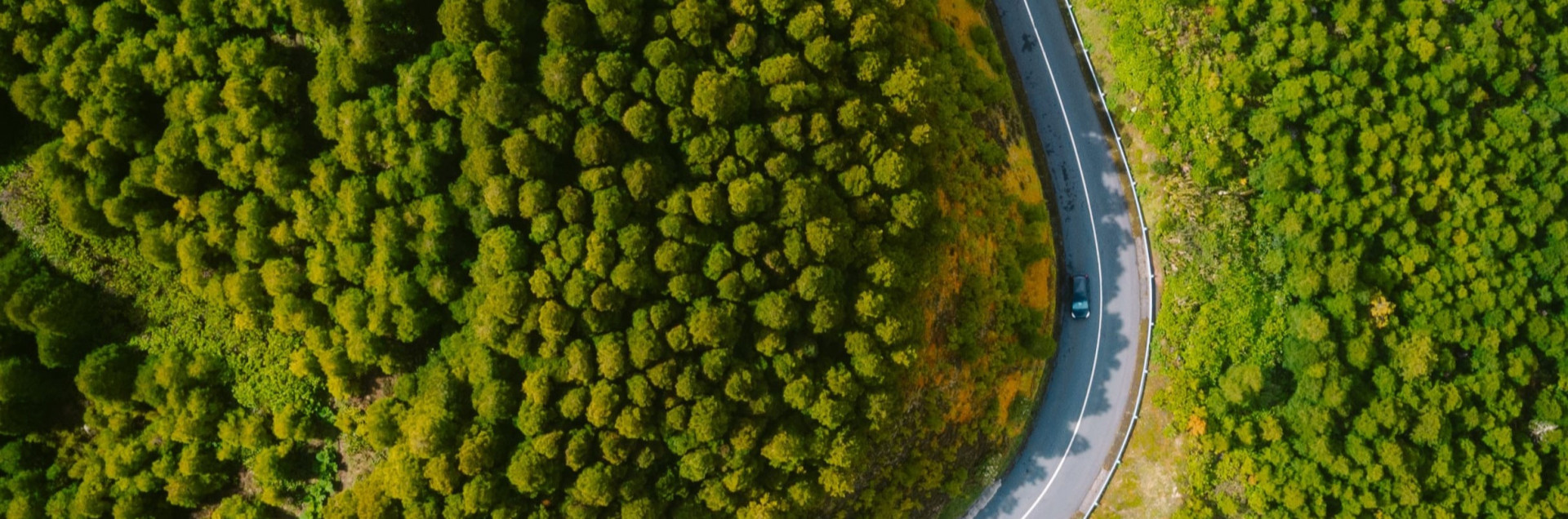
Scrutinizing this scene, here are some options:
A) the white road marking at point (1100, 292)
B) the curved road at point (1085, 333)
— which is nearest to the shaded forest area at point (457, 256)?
the curved road at point (1085, 333)

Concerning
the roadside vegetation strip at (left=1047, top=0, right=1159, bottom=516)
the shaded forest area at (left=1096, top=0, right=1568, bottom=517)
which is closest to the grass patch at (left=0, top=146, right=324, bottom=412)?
the roadside vegetation strip at (left=1047, top=0, right=1159, bottom=516)

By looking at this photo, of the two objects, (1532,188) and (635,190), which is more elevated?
(635,190)

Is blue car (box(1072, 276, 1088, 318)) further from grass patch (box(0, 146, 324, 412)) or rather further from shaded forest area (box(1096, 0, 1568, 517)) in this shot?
grass patch (box(0, 146, 324, 412))

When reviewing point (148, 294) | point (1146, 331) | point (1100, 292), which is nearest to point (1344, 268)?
point (1146, 331)

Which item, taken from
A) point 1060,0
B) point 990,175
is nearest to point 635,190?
point 990,175

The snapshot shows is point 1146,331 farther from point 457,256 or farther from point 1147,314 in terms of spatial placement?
point 457,256

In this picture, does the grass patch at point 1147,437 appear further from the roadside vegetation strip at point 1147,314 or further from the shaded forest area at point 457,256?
the shaded forest area at point 457,256

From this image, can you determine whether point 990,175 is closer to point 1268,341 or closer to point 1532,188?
point 1268,341
